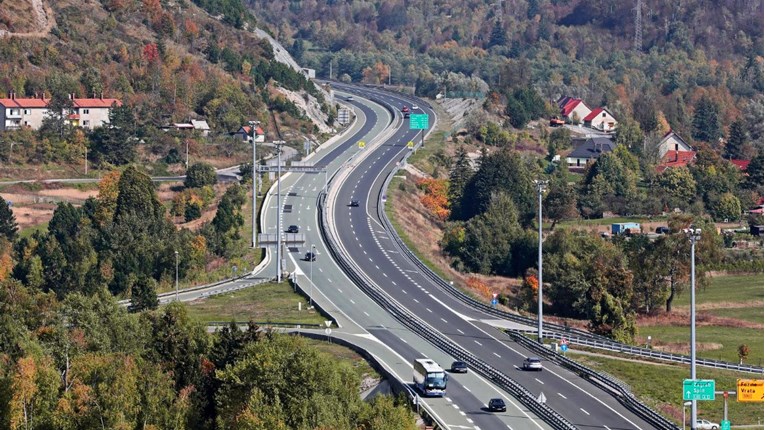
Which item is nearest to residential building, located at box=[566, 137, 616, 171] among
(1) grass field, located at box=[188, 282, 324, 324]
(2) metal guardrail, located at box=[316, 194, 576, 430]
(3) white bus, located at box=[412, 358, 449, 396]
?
(2) metal guardrail, located at box=[316, 194, 576, 430]

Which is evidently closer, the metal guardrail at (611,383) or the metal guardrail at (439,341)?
the metal guardrail at (611,383)

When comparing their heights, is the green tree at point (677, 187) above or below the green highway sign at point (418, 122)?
below

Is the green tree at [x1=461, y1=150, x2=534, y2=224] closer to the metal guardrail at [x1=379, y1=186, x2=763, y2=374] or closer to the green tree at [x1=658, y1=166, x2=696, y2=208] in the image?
the green tree at [x1=658, y1=166, x2=696, y2=208]

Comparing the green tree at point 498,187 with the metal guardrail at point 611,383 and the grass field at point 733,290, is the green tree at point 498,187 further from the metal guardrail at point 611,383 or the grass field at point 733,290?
the metal guardrail at point 611,383

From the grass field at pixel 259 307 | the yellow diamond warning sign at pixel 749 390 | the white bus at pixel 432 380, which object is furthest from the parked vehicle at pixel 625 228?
the yellow diamond warning sign at pixel 749 390

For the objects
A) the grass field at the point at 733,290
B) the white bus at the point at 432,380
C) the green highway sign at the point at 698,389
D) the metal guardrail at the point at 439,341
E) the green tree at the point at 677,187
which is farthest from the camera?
the green tree at the point at 677,187

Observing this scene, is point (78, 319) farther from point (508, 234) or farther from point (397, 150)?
point (397, 150)

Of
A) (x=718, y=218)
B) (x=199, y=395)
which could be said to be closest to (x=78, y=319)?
(x=199, y=395)
